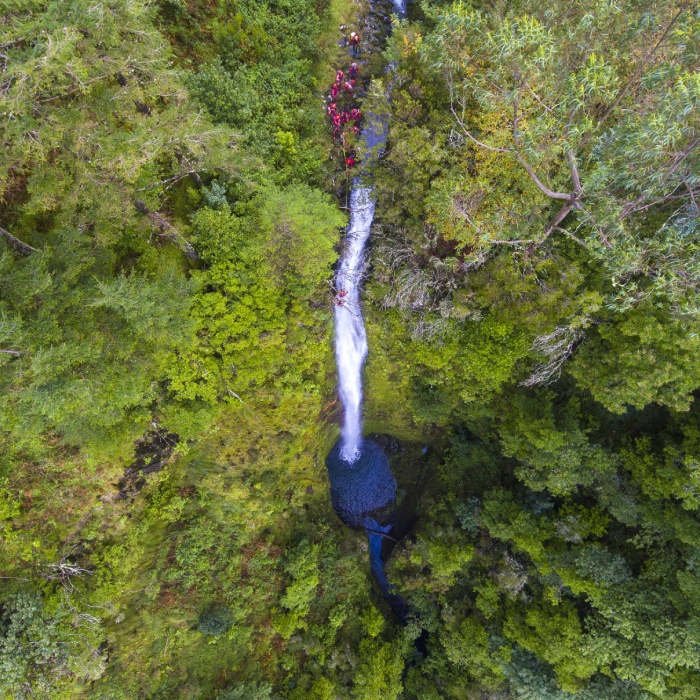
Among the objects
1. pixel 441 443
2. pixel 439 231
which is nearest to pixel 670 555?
pixel 441 443

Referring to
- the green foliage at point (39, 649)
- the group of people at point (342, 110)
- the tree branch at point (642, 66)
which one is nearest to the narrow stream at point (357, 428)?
the group of people at point (342, 110)

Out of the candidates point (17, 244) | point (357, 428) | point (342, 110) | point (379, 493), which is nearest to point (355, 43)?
point (342, 110)

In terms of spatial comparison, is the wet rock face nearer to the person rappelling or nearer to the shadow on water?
the shadow on water

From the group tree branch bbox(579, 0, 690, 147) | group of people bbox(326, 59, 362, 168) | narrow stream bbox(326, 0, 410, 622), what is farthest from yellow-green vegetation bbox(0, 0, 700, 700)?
narrow stream bbox(326, 0, 410, 622)

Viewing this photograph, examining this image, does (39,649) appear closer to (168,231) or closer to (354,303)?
(168,231)

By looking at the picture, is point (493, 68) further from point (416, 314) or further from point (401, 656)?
point (401, 656)

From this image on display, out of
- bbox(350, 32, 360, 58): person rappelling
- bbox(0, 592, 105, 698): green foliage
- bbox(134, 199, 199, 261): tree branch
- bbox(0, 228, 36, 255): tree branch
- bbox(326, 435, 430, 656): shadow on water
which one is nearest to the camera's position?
bbox(0, 228, 36, 255): tree branch

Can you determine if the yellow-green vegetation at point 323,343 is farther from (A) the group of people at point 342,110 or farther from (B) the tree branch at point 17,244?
(A) the group of people at point 342,110
